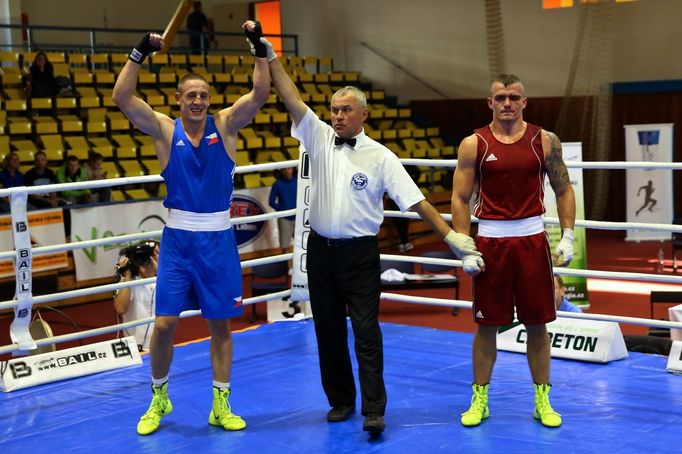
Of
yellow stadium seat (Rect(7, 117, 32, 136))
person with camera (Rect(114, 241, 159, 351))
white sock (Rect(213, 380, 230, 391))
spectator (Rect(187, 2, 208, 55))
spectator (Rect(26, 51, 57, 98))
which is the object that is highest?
spectator (Rect(187, 2, 208, 55))

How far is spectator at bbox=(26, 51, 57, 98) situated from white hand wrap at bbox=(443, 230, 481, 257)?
1053 cm

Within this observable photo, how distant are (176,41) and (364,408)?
17462 millimetres

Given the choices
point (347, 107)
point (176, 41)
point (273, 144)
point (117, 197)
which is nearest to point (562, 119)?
point (273, 144)

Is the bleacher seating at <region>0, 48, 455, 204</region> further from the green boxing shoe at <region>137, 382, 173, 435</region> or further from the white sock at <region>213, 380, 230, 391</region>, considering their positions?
the white sock at <region>213, 380, 230, 391</region>

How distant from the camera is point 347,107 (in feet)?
13.7

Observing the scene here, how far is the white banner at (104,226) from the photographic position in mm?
9664

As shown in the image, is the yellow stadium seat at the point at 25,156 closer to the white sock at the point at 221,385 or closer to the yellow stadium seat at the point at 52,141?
the yellow stadium seat at the point at 52,141

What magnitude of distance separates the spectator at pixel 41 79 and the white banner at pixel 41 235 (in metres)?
4.64

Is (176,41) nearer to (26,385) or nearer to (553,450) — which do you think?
(26,385)

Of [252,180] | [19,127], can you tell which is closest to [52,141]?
[19,127]

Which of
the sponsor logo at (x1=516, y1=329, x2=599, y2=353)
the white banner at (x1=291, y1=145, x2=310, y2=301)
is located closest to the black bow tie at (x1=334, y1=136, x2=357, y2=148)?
the white banner at (x1=291, y1=145, x2=310, y2=301)

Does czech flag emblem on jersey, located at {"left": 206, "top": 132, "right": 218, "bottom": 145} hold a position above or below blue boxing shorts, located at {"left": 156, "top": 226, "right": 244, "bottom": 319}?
above

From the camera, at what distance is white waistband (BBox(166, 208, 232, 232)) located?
4.26m

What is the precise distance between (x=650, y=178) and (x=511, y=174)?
396 inches
